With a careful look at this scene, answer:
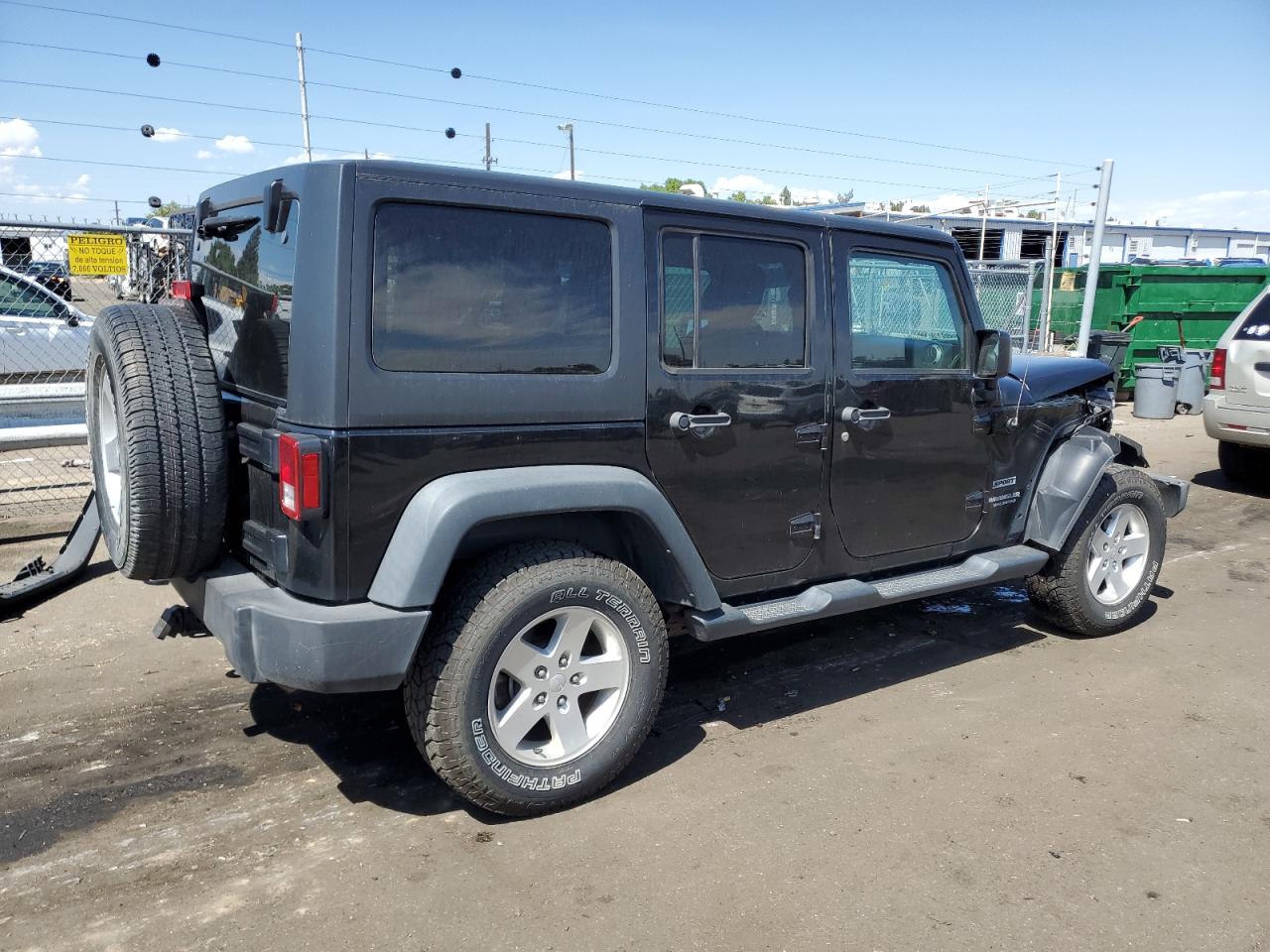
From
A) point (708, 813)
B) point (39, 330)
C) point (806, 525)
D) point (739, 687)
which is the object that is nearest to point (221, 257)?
point (806, 525)

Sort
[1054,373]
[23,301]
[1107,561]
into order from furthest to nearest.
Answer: [23,301] → [1107,561] → [1054,373]

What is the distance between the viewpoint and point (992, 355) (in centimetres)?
418

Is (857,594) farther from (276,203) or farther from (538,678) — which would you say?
(276,203)

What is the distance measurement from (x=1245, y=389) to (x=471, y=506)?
785 cm

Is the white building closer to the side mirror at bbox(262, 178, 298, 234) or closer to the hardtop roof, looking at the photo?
the hardtop roof

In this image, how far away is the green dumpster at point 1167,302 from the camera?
14281mm

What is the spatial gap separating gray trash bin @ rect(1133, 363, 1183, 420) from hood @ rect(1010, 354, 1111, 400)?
8.92 meters

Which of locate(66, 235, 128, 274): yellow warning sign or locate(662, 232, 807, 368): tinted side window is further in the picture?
locate(66, 235, 128, 274): yellow warning sign

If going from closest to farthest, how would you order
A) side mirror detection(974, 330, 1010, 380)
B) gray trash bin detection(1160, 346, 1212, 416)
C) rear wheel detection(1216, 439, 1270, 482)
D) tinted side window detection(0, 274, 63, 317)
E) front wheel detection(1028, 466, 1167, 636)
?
1. side mirror detection(974, 330, 1010, 380)
2. front wheel detection(1028, 466, 1167, 636)
3. tinted side window detection(0, 274, 63, 317)
4. rear wheel detection(1216, 439, 1270, 482)
5. gray trash bin detection(1160, 346, 1212, 416)

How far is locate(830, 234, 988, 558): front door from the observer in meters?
3.82

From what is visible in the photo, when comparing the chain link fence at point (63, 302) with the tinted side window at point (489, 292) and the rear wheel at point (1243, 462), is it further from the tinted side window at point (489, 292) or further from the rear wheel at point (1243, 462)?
the rear wheel at point (1243, 462)

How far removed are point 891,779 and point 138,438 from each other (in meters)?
2.77

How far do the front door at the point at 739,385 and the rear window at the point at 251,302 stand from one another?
119 cm

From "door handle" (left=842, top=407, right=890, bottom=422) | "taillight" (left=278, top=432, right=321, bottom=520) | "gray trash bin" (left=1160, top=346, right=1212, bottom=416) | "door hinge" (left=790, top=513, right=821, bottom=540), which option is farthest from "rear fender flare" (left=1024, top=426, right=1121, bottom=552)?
"gray trash bin" (left=1160, top=346, right=1212, bottom=416)
